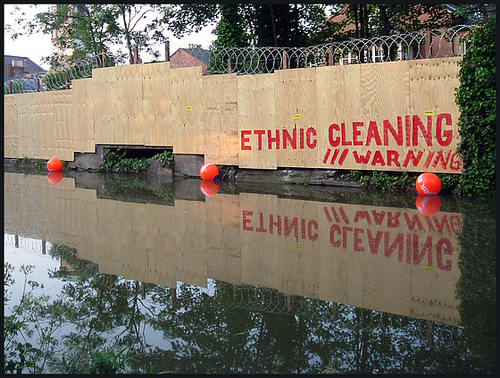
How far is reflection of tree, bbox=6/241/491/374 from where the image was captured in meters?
3.98

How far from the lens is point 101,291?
5.84 m

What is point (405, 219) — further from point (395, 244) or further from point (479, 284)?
point (479, 284)

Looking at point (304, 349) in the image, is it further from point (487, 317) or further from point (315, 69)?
point (315, 69)

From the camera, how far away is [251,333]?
15.1 feet

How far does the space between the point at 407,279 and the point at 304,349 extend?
1.98m

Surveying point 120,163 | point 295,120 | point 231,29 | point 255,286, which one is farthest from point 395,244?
point 231,29

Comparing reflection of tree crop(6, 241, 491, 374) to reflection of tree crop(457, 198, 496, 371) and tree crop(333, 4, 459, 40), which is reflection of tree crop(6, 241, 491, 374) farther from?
tree crop(333, 4, 459, 40)

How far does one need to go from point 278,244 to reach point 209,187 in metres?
6.16

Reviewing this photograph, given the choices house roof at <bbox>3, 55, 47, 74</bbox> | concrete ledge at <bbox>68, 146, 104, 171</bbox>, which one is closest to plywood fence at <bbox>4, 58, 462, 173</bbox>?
concrete ledge at <bbox>68, 146, 104, 171</bbox>

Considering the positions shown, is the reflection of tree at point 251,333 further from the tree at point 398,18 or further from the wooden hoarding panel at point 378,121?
the tree at point 398,18

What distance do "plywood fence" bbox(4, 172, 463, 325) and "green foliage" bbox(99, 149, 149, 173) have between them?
5.51m

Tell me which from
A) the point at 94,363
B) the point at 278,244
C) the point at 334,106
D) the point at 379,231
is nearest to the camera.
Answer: the point at 94,363

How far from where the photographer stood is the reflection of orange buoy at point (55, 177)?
1557 cm

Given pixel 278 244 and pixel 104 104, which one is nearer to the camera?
pixel 278 244
